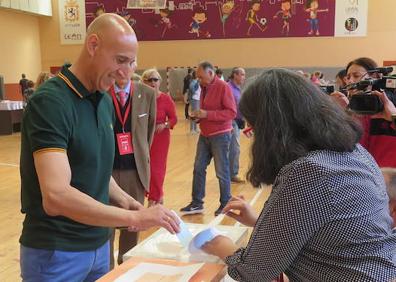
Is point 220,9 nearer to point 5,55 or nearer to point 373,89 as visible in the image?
point 5,55

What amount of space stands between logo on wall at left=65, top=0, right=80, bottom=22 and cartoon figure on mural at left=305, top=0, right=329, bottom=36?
821 cm

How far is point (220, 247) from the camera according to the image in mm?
1614

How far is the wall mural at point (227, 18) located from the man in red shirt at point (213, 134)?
1245 cm

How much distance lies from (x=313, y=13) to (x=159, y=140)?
43.7ft

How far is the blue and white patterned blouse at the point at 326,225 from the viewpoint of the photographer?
1271 millimetres

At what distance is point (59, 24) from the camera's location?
58.5ft

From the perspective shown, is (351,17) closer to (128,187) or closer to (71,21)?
(71,21)

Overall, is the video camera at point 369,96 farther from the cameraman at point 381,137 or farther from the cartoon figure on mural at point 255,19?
the cartoon figure on mural at point 255,19

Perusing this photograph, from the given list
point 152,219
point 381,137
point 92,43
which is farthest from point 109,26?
point 381,137

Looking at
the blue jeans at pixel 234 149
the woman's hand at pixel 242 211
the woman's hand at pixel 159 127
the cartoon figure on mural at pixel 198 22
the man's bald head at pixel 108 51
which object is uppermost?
the cartoon figure on mural at pixel 198 22

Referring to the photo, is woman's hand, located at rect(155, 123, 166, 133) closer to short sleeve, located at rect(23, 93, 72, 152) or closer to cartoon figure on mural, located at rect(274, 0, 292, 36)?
short sleeve, located at rect(23, 93, 72, 152)

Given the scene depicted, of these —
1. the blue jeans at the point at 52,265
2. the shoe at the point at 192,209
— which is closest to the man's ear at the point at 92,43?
the blue jeans at the point at 52,265

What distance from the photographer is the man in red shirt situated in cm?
498

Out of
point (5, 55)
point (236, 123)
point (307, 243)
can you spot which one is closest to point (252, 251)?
point (307, 243)
